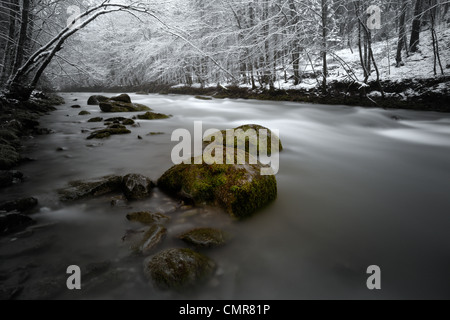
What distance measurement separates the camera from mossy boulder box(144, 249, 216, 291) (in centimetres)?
144

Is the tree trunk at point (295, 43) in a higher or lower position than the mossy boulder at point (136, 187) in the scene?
higher

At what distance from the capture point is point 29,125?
5.71 metres

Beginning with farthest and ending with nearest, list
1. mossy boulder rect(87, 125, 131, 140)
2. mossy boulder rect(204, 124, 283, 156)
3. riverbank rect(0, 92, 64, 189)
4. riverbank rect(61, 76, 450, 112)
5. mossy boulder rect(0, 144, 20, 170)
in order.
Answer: riverbank rect(61, 76, 450, 112)
mossy boulder rect(87, 125, 131, 140)
mossy boulder rect(204, 124, 283, 156)
mossy boulder rect(0, 144, 20, 170)
riverbank rect(0, 92, 64, 189)

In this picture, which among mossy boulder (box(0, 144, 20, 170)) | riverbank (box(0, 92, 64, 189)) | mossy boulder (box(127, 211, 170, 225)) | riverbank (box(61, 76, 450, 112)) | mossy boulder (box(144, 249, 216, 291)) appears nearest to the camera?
mossy boulder (box(144, 249, 216, 291))

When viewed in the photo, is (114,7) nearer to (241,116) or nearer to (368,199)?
(241,116)

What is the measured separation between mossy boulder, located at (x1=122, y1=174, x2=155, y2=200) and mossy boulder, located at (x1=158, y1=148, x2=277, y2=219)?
25cm

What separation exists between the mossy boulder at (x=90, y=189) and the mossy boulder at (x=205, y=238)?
1254 mm

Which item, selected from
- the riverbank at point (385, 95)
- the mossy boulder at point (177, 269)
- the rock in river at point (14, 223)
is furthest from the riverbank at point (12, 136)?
the riverbank at point (385, 95)

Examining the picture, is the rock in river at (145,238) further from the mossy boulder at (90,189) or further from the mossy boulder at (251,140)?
the mossy boulder at (251,140)

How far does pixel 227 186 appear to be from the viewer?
7.23 feet

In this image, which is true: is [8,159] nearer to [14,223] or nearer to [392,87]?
[14,223]

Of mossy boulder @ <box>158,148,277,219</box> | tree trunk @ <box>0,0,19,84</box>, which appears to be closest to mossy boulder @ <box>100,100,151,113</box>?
tree trunk @ <box>0,0,19,84</box>

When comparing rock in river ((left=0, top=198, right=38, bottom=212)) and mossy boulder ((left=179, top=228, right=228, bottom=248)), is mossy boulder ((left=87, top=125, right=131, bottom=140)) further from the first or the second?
mossy boulder ((left=179, top=228, right=228, bottom=248))

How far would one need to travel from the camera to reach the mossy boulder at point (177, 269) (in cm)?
144
